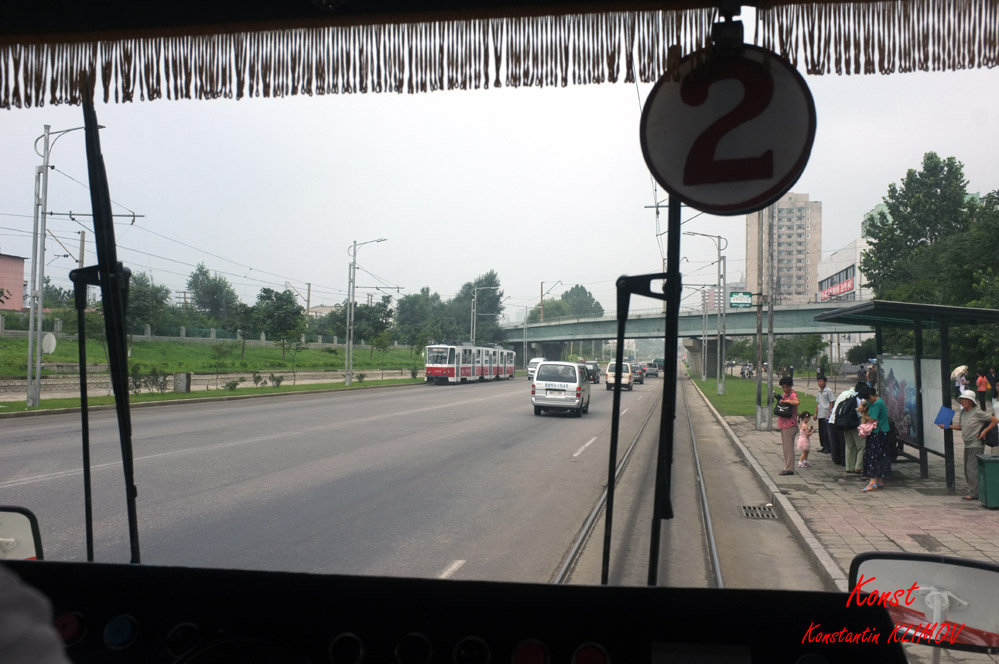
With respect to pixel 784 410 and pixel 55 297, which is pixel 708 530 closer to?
pixel 784 410

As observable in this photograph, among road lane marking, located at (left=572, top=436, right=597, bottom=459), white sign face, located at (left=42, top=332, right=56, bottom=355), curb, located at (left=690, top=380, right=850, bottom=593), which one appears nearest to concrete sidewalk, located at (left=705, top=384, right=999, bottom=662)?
curb, located at (left=690, top=380, right=850, bottom=593)

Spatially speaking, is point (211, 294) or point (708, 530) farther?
point (708, 530)

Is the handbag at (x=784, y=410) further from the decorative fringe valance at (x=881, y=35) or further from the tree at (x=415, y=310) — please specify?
the decorative fringe valance at (x=881, y=35)

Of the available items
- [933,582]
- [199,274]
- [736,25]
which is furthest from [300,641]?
[199,274]

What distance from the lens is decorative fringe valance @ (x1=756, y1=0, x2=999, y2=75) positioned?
221 cm

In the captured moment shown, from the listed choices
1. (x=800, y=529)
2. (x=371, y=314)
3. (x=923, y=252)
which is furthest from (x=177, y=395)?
(x=800, y=529)

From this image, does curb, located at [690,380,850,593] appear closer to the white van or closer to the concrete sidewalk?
the concrete sidewalk

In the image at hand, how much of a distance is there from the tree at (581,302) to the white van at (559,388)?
64.7 feet

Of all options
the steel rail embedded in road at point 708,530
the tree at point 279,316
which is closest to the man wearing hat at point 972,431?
the steel rail embedded in road at point 708,530

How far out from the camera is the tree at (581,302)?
3416 mm

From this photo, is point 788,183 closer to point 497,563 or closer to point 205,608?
point 205,608

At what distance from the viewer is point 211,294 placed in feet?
14.0

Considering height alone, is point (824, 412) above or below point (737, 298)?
below

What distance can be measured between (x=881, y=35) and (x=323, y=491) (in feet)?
29.0
